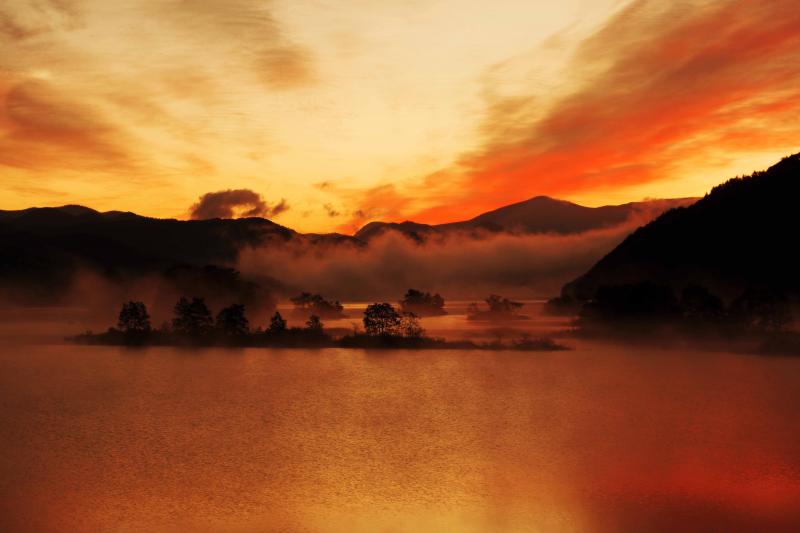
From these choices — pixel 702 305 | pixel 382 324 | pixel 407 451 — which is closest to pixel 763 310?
pixel 702 305

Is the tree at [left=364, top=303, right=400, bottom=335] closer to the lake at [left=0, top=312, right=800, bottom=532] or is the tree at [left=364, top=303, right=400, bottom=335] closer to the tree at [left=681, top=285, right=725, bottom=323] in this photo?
the lake at [left=0, top=312, right=800, bottom=532]

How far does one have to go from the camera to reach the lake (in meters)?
42.3

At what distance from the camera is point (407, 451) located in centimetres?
6197

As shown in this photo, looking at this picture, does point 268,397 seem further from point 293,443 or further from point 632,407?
point 632,407

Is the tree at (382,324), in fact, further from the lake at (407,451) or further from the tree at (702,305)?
the tree at (702,305)

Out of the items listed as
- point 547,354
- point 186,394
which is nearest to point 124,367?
point 186,394

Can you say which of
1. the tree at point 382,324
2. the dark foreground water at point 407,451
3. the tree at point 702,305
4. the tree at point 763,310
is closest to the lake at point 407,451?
the dark foreground water at point 407,451

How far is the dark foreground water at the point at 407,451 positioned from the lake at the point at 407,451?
10.0 inches

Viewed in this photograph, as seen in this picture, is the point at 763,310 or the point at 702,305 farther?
the point at 702,305

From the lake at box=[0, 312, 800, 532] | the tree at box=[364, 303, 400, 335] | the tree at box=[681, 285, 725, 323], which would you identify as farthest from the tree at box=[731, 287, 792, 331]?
the tree at box=[364, 303, 400, 335]

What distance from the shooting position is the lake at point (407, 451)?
1667 inches

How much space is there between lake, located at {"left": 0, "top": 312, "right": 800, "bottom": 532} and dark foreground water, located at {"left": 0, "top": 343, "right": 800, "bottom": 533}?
25 cm

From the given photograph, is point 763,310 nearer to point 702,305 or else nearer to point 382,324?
point 702,305

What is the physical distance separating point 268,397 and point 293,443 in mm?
36778
